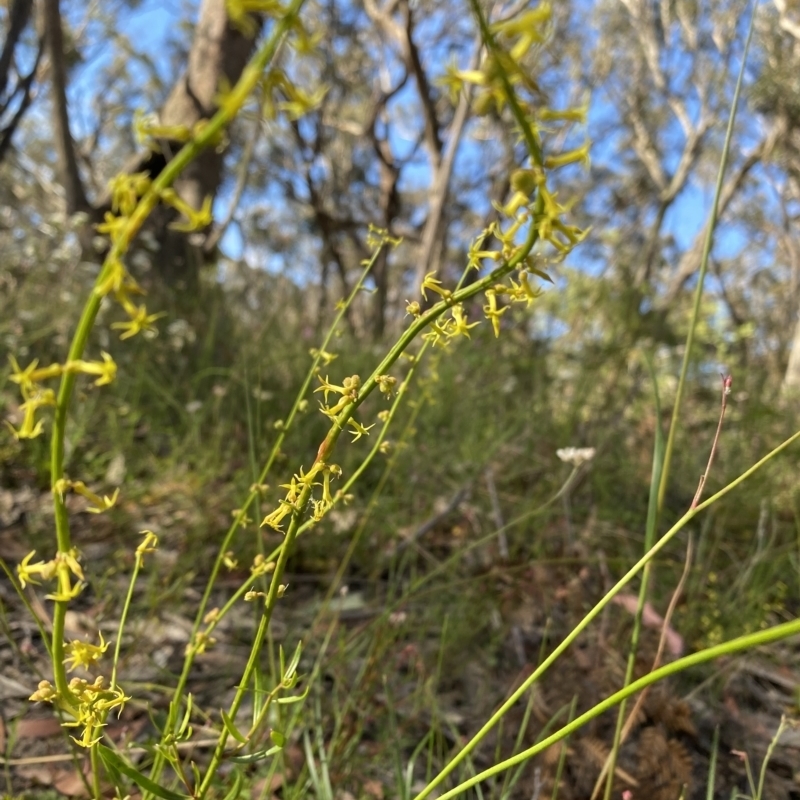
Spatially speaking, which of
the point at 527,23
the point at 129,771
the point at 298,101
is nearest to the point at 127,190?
the point at 298,101

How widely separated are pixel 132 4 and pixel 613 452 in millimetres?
14640

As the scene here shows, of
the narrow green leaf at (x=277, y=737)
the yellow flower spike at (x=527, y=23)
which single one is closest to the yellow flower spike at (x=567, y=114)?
the yellow flower spike at (x=527, y=23)

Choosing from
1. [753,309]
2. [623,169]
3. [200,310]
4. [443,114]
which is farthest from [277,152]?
[200,310]

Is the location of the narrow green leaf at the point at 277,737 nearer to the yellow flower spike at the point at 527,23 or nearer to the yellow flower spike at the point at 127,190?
the yellow flower spike at the point at 127,190

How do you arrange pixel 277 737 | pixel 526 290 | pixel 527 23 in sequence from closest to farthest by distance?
pixel 527 23
pixel 526 290
pixel 277 737

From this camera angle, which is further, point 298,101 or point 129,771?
point 129,771

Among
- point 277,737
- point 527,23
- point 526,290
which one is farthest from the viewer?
point 277,737

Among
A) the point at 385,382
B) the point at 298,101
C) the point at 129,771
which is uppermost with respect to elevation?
the point at 298,101

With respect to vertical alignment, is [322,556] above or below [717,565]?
below

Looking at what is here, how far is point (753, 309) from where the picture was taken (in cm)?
1356

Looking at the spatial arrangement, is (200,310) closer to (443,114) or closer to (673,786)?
(673,786)

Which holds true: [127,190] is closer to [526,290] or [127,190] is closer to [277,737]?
[526,290]

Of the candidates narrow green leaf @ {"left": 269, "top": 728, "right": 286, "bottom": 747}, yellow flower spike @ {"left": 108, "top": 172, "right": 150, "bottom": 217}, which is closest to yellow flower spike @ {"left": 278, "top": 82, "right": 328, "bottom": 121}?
yellow flower spike @ {"left": 108, "top": 172, "right": 150, "bottom": 217}

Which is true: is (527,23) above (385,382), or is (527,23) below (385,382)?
above
